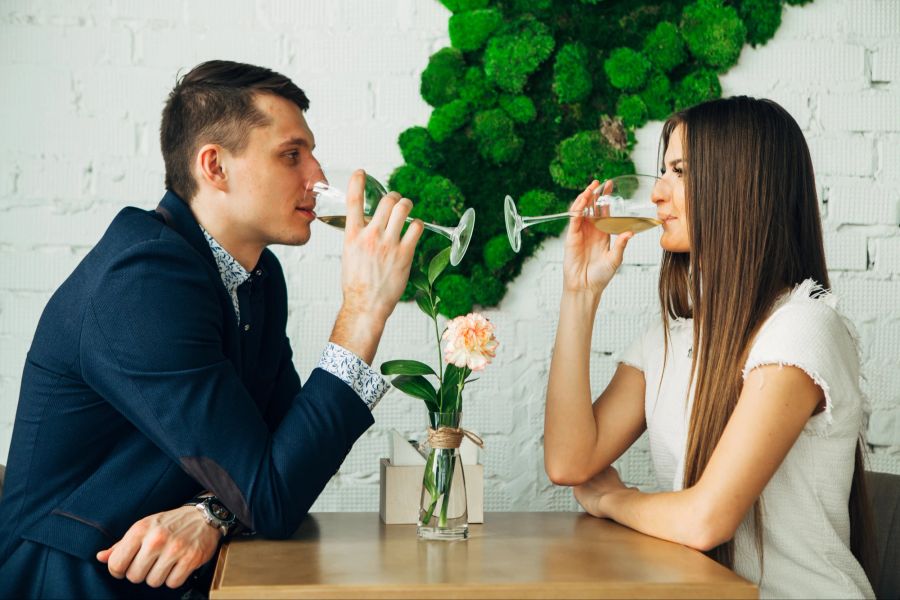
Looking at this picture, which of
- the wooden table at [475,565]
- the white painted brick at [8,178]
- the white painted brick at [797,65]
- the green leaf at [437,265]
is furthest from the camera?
the white painted brick at [797,65]

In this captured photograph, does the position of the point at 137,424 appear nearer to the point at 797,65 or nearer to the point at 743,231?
the point at 743,231

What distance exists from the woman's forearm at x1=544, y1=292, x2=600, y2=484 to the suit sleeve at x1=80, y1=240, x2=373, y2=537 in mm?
437

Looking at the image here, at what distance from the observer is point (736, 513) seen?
1195 mm

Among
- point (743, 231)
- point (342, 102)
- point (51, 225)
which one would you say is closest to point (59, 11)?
point (51, 225)

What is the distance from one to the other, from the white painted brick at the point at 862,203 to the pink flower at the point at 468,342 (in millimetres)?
1087

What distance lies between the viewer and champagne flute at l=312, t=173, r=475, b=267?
4.43 feet

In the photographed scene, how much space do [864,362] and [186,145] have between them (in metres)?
1.49

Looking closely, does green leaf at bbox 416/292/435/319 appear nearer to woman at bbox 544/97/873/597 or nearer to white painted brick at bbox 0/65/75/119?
woman at bbox 544/97/873/597

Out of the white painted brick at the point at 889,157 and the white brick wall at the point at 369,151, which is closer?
the white brick wall at the point at 369,151

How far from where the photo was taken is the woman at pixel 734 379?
1226 mm

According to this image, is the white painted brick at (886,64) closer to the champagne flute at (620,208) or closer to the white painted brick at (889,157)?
the white painted brick at (889,157)

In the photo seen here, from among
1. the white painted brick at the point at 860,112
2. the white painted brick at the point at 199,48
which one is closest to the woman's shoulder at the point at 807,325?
the white painted brick at the point at 860,112

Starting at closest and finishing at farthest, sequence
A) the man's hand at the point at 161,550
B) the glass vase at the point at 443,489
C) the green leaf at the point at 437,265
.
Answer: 1. the man's hand at the point at 161,550
2. the glass vase at the point at 443,489
3. the green leaf at the point at 437,265

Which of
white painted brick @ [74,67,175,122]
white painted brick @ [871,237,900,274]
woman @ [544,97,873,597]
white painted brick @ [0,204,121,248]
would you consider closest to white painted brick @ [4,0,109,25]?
white painted brick @ [74,67,175,122]
